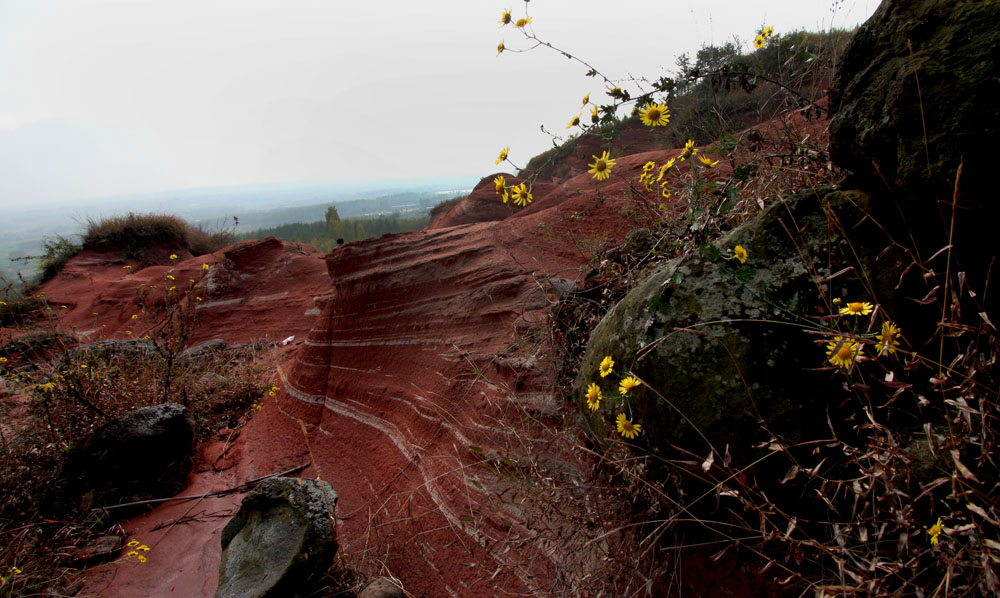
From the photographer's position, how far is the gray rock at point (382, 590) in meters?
2.10

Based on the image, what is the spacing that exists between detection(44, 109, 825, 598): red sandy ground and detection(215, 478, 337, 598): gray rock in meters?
0.26

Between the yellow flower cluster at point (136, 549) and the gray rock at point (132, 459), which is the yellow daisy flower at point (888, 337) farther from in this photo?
the gray rock at point (132, 459)

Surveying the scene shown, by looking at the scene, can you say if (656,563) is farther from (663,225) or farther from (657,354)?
(663,225)

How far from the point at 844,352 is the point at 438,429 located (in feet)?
7.34

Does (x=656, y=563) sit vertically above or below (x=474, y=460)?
above

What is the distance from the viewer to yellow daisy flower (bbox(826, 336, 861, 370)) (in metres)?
0.99

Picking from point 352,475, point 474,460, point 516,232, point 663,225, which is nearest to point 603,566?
point 474,460

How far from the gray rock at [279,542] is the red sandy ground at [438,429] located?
0.86 ft

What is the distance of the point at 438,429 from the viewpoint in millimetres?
2820

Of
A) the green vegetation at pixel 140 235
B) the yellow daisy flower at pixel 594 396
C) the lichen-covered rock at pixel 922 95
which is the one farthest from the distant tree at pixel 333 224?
the lichen-covered rock at pixel 922 95

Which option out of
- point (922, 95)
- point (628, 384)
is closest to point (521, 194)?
point (628, 384)

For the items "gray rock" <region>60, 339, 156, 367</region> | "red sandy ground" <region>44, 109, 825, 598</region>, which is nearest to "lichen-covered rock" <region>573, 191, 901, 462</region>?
"red sandy ground" <region>44, 109, 825, 598</region>

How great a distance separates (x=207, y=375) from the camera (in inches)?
206

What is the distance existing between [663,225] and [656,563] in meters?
1.42
